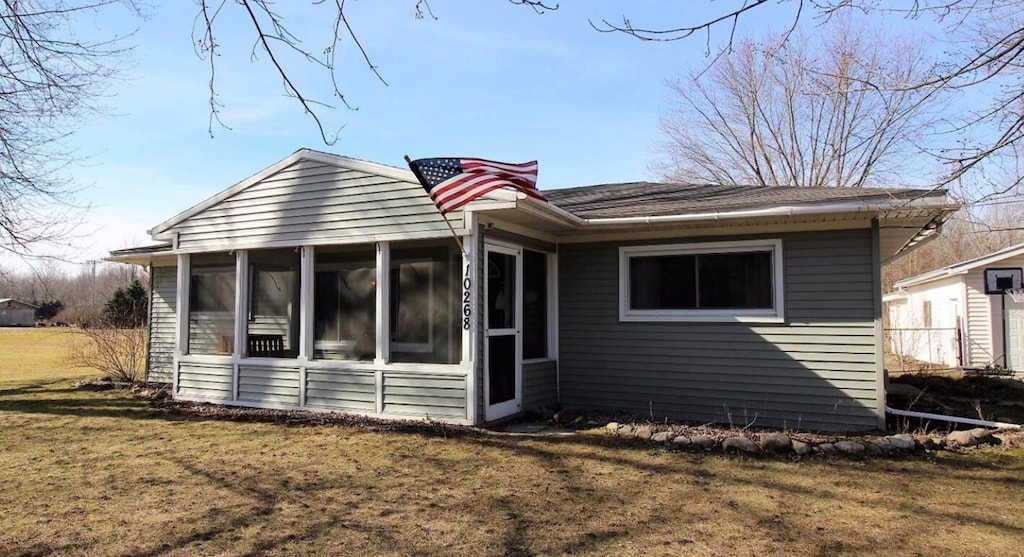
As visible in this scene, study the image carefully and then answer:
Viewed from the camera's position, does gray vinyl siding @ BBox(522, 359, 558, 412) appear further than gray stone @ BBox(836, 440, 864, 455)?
Yes

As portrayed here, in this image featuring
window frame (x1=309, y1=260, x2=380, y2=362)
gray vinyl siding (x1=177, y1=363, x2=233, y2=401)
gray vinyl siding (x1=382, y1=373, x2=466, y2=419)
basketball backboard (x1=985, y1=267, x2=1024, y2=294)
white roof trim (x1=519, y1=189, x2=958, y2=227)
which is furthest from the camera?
basketball backboard (x1=985, y1=267, x2=1024, y2=294)

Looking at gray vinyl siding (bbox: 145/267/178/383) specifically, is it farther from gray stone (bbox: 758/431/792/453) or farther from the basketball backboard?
the basketball backboard

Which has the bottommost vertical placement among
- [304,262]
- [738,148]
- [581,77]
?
[304,262]

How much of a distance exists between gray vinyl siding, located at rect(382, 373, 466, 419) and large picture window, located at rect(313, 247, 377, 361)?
508 millimetres

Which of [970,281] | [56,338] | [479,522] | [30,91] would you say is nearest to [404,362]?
[479,522]

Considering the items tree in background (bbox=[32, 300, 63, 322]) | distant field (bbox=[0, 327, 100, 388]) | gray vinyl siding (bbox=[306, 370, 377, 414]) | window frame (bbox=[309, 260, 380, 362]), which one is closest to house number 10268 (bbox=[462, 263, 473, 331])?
gray vinyl siding (bbox=[306, 370, 377, 414])

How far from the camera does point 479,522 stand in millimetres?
4102

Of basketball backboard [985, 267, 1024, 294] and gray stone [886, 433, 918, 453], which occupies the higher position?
basketball backboard [985, 267, 1024, 294]

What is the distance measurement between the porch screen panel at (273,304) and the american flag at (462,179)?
2.69 metres

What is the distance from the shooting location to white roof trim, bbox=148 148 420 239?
24.2 ft

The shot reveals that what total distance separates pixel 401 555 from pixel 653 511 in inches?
67.2

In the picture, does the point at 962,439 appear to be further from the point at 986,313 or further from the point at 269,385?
the point at 986,313

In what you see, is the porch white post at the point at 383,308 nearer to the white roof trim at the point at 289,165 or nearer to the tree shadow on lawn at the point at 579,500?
the white roof trim at the point at 289,165

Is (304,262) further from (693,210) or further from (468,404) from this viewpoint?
(693,210)
